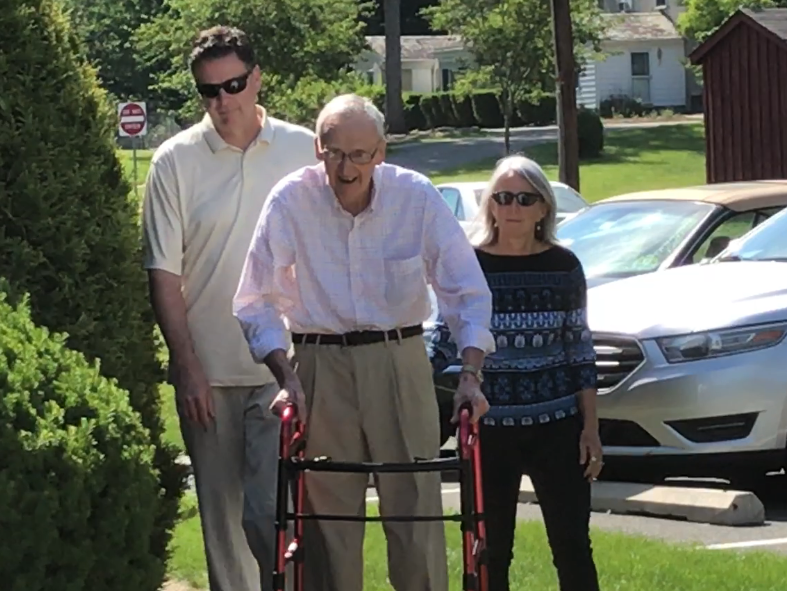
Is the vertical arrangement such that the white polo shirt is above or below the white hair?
below

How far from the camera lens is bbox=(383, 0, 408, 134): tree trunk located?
61.3m

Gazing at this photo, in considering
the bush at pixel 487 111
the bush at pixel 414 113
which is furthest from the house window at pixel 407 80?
the bush at pixel 487 111

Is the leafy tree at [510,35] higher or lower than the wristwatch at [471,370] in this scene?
higher

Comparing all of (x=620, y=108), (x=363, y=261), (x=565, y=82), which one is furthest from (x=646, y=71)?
(x=363, y=261)

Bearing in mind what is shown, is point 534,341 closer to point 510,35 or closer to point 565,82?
point 565,82

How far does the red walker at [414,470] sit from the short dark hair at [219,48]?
142 cm

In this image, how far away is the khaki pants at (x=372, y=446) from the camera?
4.79 meters

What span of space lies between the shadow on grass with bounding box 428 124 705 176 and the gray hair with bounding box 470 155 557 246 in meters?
40.8

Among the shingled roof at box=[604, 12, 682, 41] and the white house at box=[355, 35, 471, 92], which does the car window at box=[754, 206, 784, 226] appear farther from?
the white house at box=[355, 35, 471, 92]

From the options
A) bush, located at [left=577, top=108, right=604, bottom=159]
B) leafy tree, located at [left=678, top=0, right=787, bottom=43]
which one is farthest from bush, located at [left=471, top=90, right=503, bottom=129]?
bush, located at [left=577, top=108, right=604, bottom=159]

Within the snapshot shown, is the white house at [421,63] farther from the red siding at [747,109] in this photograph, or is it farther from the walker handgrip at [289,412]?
the walker handgrip at [289,412]

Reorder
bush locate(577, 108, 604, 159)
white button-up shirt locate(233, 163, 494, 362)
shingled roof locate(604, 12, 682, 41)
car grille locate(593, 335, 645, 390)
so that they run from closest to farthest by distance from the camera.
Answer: white button-up shirt locate(233, 163, 494, 362) < car grille locate(593, 335, 645, 390) < bush locate(577, 108, 604, 159) < shingled roof locate(604, 12, 682, 41)

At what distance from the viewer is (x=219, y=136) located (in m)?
5.52

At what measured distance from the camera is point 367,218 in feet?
15.6
